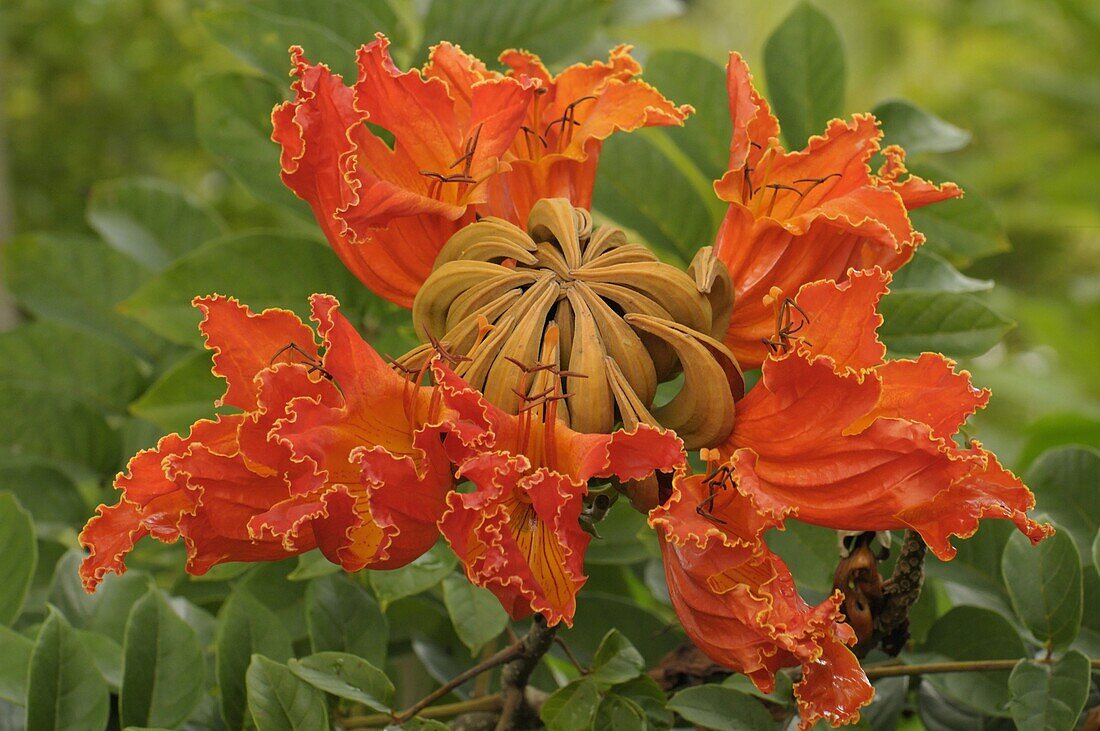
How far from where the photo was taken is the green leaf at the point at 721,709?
671mm

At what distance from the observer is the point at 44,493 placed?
3.20 ft

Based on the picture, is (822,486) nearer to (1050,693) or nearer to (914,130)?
(1050,693)

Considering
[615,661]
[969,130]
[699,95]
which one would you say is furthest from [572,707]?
[969,130]

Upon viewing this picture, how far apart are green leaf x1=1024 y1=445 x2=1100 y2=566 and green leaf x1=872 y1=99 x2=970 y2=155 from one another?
0.26 metres

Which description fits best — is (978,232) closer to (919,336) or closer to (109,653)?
(919,336)

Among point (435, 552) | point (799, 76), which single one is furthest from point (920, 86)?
point (435, 552)

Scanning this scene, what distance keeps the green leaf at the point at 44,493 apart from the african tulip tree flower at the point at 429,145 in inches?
16.8

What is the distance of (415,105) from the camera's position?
0.68 metres

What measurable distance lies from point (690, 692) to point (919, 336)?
1.01ft

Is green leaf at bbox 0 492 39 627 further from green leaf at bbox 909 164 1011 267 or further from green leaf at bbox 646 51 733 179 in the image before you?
green leaf at bbox 909 164 1011 267

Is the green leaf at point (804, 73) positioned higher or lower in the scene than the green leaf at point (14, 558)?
higher

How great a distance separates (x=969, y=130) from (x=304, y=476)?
3.56 meters

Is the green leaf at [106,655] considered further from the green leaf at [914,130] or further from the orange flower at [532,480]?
the green leaf at [914,130]

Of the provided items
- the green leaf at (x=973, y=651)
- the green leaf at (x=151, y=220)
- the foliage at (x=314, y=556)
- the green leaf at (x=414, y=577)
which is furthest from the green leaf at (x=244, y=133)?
the green leaf at (x=973, y=651)
